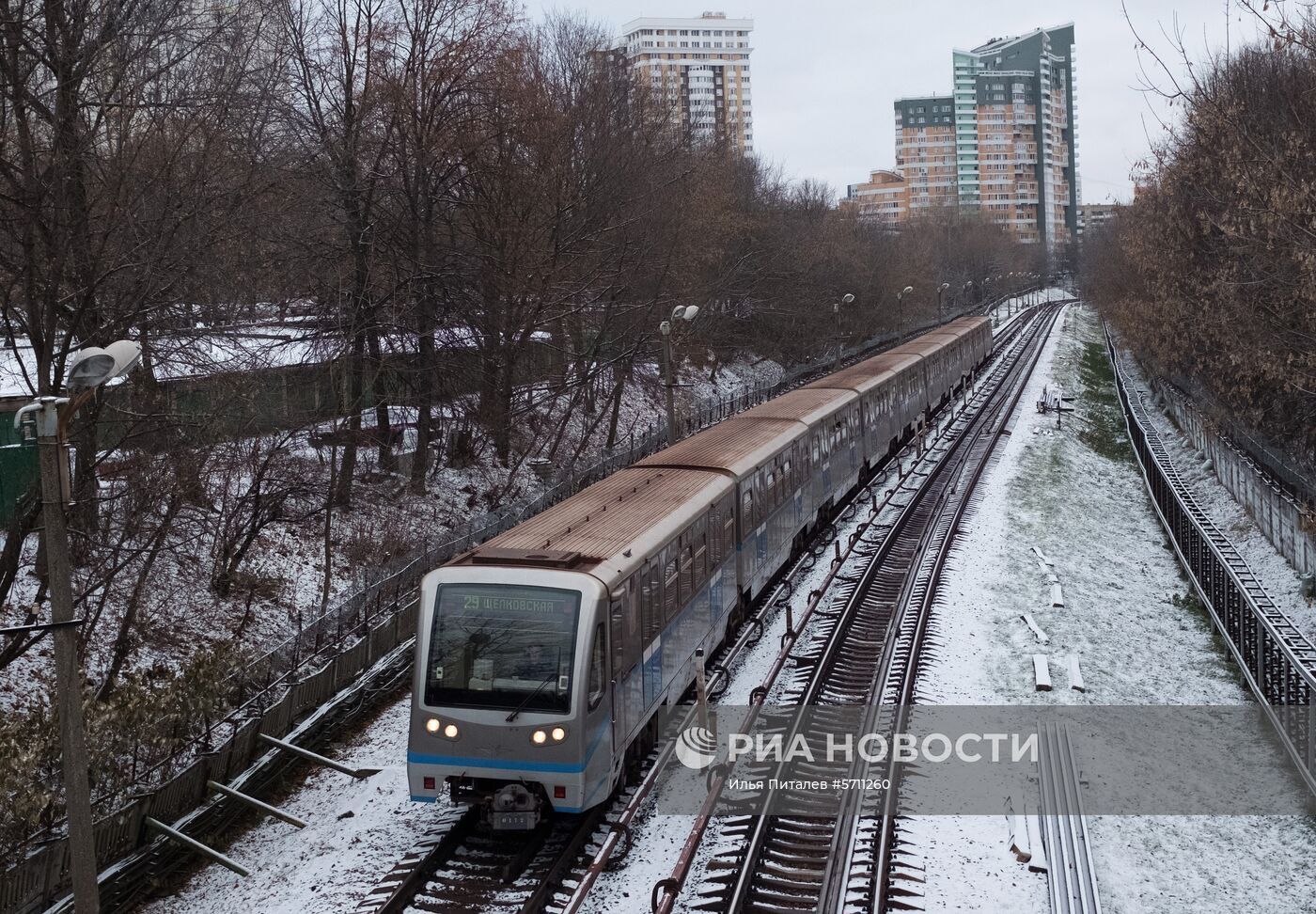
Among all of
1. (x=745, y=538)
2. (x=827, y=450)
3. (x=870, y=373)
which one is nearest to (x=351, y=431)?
(x=827, y=450)

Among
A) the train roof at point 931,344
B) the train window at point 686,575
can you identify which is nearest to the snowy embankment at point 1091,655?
the train window at point 686,575

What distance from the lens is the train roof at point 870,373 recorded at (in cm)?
2909

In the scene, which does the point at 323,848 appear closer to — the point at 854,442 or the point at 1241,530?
the point at 854,442

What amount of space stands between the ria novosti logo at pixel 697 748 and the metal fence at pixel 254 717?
13.6 ft

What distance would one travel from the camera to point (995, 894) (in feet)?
32.2

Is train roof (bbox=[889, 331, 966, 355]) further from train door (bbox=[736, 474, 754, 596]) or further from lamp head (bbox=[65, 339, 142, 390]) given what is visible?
lamp head (bbox=[65, 339, 142, 390])

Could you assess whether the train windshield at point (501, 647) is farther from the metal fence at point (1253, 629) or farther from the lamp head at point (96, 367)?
the metal fence at point (1253, 629)

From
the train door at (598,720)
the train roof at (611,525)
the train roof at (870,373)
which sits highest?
the train roof at (870,373)

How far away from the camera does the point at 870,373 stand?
32.3 meters

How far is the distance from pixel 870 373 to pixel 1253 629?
1645cm

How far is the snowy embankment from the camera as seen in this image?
408 inches

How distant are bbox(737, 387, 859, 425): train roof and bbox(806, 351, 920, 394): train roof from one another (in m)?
0.83

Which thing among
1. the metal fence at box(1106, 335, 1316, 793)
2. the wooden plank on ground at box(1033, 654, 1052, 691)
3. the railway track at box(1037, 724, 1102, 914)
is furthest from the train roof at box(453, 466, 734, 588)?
the metal fence at box(1106, 335, 1316, 793)

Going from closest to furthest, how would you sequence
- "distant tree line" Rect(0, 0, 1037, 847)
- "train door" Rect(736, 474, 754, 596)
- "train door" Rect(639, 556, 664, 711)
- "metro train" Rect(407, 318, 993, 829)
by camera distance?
"metro train" Rect(407, 318, 993, 829), "train door" Rect(639, 556, 664, 711), "distant tree line" Rect(0, 0, 1037, 847), "train door" Rect(736, 474, 754, 596)
